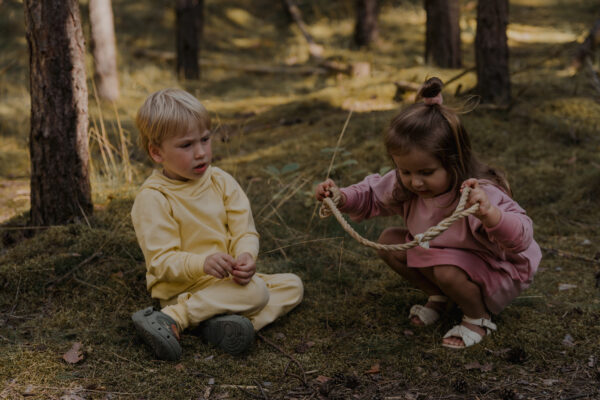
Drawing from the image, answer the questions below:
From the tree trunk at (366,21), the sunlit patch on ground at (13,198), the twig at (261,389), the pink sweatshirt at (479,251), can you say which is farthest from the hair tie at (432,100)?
the tree trunk at (366,21)

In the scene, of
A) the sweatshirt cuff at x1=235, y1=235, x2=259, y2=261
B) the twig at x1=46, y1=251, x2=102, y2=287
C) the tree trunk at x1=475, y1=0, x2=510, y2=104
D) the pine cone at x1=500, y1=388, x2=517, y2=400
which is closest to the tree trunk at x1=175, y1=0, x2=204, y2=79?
the tree trunk at x1=475, y1=0, x2=510, y2=104

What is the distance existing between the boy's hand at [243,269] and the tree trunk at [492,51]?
3487 millimetres

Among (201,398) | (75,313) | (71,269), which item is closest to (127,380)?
(201,398)

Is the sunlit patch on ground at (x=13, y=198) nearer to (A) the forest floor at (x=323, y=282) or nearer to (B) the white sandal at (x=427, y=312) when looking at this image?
(A) the forest floor at (x=323, y=282)

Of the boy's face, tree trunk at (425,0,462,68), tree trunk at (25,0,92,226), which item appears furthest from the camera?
tree trunk at (425,0,462,68)

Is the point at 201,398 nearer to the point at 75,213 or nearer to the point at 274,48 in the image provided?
the point at 75,213

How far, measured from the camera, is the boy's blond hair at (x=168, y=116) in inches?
100

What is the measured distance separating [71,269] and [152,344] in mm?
990

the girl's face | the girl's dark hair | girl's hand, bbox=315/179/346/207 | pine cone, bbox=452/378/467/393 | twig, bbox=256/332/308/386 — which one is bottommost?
twig, bbox=256/332/308/386

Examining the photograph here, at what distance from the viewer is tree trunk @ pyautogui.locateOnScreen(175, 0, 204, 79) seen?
28.0ft

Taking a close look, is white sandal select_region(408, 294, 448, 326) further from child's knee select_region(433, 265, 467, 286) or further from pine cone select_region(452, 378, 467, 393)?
pine cone select_region(452, 378, 467, 393)

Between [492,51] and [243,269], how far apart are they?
359 cm

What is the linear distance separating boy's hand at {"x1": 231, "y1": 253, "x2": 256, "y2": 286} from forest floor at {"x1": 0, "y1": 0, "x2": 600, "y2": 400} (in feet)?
1.14

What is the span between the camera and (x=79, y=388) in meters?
2.25
